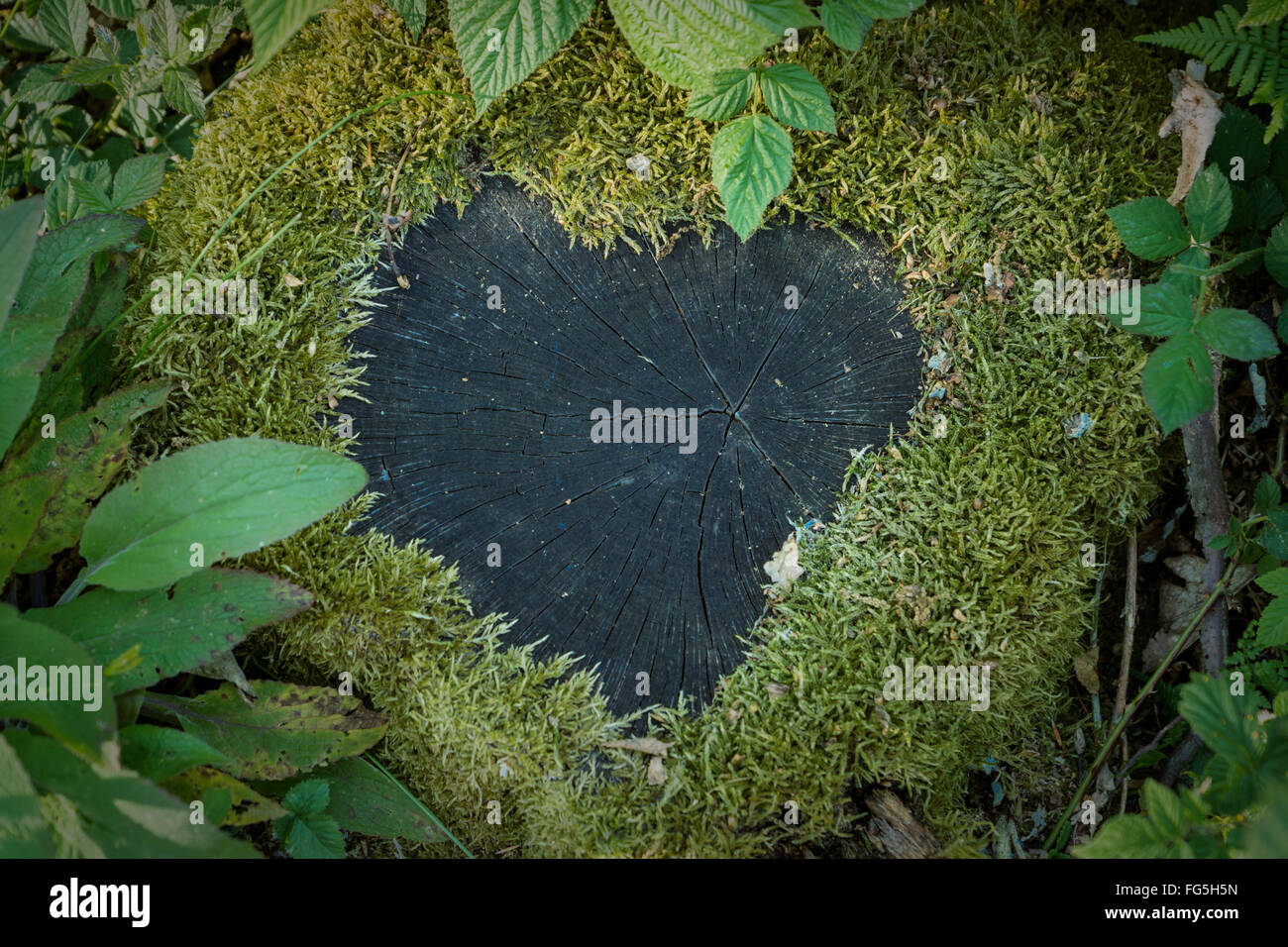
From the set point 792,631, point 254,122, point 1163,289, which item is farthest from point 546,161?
point 1163,289

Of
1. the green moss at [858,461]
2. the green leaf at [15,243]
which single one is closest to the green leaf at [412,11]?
the green moss at [858,461]

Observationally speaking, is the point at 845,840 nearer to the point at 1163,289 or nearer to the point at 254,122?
the point at 1163,289

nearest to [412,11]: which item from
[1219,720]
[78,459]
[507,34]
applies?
[507,34]

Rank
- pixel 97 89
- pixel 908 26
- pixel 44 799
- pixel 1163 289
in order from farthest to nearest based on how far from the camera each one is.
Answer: pixel 97 89 < pixel 908 26 < pixel 1163 289 < pixel 44 799

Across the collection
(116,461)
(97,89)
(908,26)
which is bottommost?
(116,461)

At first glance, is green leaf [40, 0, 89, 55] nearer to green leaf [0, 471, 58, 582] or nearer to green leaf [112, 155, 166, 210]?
green leaf [112, 155, 166, 210]

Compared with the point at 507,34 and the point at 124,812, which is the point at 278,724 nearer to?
the point at 124,812
